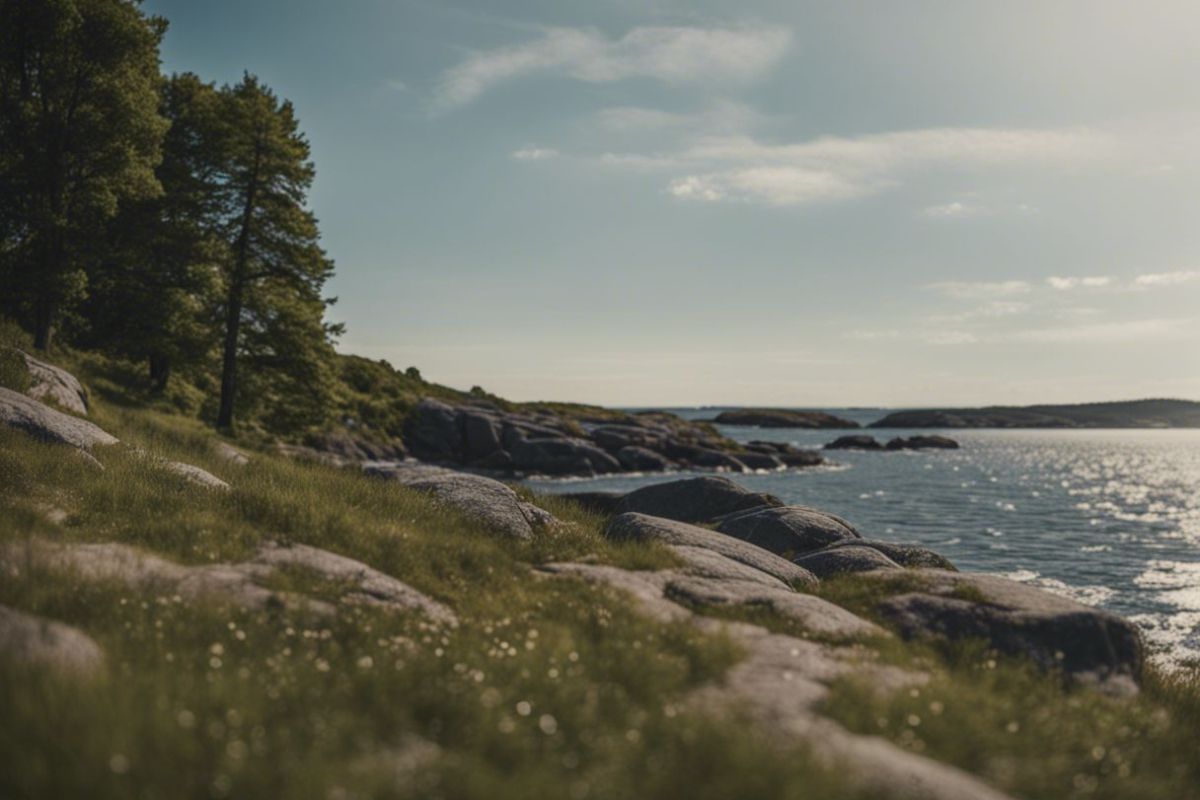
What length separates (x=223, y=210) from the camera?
1219 inches

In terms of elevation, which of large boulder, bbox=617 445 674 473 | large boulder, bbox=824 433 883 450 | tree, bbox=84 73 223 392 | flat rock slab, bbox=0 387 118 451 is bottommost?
large boulder, bbox=617 445 674 473

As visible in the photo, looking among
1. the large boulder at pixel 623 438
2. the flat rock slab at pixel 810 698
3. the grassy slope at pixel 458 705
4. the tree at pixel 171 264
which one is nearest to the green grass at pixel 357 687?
the grassy slope at pixel 458 705

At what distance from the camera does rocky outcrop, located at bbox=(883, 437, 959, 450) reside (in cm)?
11431

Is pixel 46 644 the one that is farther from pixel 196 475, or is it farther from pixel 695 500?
pixel 695 500

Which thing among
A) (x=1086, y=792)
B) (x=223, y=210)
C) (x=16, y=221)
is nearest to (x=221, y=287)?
(x=223, y=210)

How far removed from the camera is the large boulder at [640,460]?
207 ft

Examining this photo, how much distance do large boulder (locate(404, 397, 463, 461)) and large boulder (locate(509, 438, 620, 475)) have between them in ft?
17.4

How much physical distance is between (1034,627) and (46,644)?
951 cm

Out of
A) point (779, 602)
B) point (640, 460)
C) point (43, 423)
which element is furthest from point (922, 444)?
point (43, 423)

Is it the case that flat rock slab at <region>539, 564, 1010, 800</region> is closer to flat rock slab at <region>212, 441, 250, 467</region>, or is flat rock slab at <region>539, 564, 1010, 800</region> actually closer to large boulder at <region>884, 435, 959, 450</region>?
flat rock slab at <region>212, 441, 250, 467</region>

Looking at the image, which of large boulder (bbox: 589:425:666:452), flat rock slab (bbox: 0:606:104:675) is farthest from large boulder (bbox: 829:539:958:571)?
large boulder (bbox: 589:425:666:452)

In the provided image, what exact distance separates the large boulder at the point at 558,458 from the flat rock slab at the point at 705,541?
150ft

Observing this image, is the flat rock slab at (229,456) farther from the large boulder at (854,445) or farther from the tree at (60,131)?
the large boulder at (854,445)

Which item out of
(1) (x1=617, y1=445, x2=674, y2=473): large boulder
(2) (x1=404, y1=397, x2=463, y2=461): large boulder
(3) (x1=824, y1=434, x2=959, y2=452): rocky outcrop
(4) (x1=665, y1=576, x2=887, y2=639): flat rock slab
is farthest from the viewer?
(3) (x1=824, y1=434, x2=959, y2=452): rocky outcrop
